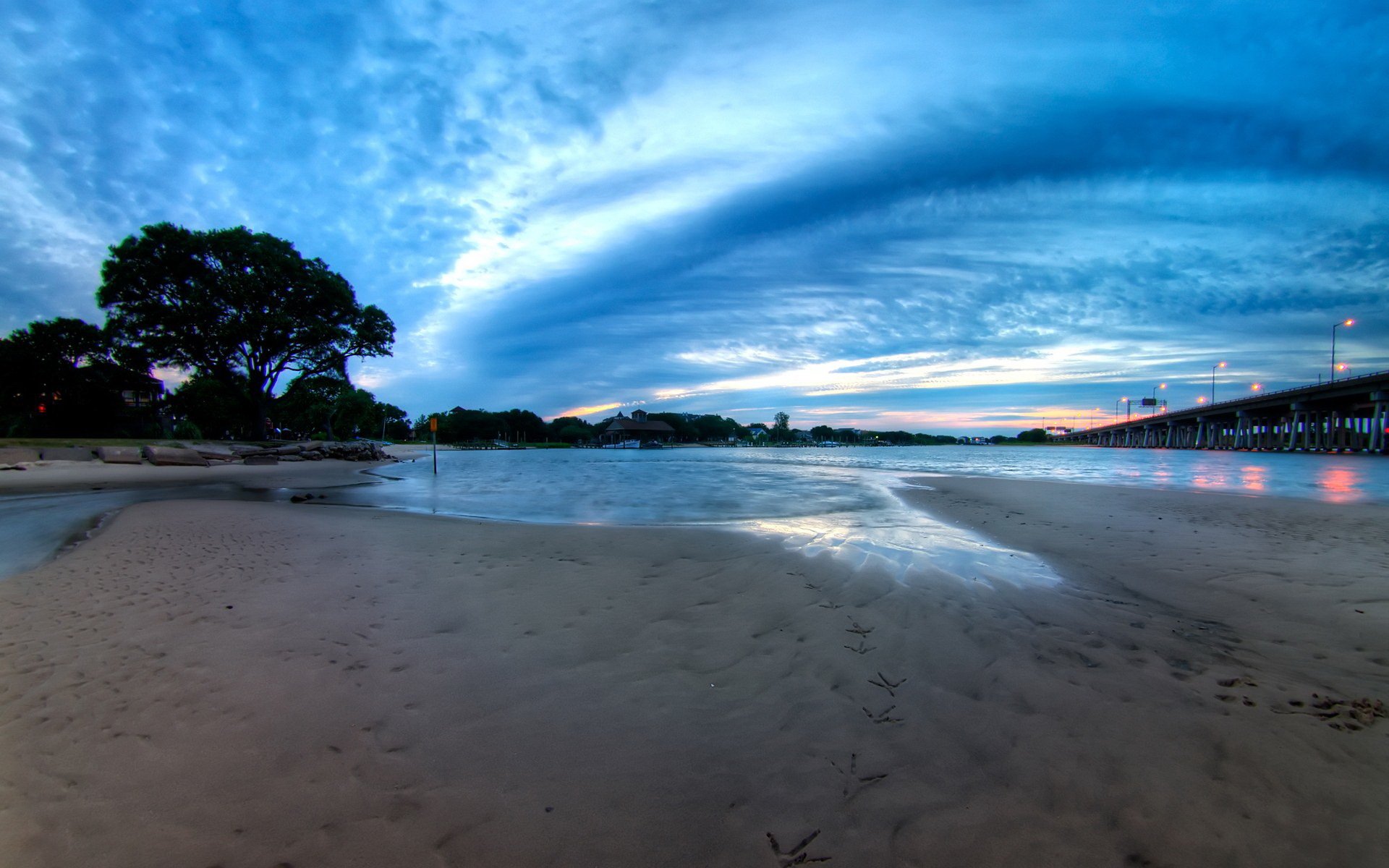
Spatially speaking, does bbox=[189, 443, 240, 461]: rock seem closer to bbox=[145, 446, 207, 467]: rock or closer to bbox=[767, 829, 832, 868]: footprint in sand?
bbox=[145, 446, 207, 467]: rock

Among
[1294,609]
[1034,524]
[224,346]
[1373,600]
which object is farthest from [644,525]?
[224,346]

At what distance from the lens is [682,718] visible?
2666 millimetres

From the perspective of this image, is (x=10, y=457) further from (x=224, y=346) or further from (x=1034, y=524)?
(x=1034, y=524)

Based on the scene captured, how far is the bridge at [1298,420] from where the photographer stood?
5244 centimetres

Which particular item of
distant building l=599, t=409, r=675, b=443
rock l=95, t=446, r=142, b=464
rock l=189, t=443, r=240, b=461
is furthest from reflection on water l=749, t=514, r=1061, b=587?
distant building l=599, t=409, r=675, b=443

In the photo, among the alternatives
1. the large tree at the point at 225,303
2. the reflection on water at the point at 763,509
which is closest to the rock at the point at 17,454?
the large tree at the point at 225,303

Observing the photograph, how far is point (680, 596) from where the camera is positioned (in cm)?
472

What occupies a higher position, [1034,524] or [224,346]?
[224,346]

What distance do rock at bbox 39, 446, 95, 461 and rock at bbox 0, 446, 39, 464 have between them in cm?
20

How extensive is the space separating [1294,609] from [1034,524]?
189 inches

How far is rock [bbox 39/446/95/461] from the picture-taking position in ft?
68.9

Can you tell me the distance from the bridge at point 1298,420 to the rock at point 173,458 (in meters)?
92.4

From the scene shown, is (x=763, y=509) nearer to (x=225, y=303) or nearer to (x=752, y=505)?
(x=752, y=505)

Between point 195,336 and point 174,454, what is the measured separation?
10.8 metres
